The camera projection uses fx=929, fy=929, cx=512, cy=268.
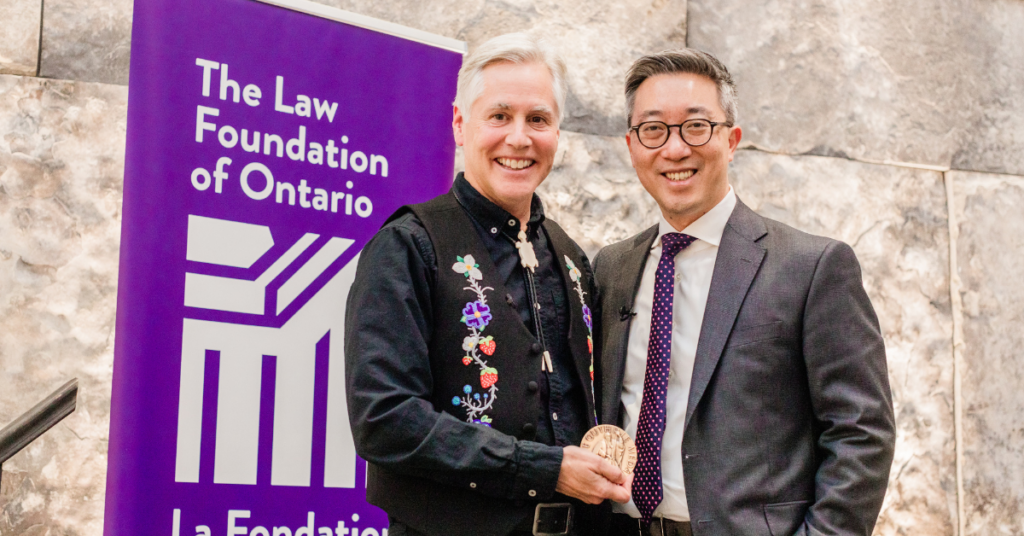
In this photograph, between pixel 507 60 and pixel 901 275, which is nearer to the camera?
Answer: pixel 507 60

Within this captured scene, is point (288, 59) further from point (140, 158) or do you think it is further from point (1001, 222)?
point (1001, 222)

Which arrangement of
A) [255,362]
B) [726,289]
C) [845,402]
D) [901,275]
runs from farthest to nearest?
[901,275]
[255,362]
[726,289]
[845,402]

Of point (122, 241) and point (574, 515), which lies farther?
point (122, 241)

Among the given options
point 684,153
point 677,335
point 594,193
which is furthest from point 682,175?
point 594,193

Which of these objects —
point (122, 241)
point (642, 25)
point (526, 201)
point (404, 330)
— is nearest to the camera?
point (404, 330)

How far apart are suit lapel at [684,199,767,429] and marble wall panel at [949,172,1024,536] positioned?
2141 millimetres

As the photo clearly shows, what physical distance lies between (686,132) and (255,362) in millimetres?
1242

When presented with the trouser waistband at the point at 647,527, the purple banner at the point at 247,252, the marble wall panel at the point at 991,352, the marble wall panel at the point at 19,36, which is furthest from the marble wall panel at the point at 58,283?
the marble wall panel at the point at 991,352

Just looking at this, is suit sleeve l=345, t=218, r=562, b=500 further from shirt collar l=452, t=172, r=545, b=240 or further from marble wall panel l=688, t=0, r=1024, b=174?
marble wall panel l=688, t=0, r=1024, b=174

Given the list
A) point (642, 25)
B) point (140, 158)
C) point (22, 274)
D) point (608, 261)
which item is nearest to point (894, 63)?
point (642, 25)

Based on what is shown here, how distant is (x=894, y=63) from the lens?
3.98 meters

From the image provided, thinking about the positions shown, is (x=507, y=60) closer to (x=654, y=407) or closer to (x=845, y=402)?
(x=654, y=407)

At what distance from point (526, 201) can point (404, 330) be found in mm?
466

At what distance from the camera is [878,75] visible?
156 inches
